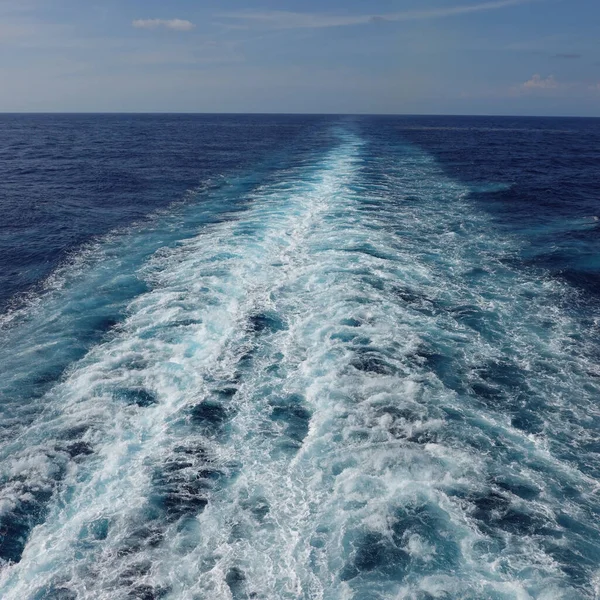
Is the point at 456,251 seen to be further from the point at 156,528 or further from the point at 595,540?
the point at 156,528

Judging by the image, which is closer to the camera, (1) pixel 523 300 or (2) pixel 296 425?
(2) pixel 296 425

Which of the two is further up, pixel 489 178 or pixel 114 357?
pixel 489 178

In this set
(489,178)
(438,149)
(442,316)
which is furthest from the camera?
(438,149)

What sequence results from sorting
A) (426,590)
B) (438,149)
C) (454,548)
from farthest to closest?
1. (438,149)
2. (454,548)
3. (426,590)

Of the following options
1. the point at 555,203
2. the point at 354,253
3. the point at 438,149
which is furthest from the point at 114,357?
the point at 438,149

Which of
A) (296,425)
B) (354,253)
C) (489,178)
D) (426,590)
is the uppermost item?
(489,178)

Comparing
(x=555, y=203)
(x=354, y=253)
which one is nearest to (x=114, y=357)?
(x=354, y=253)
